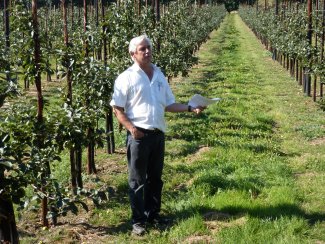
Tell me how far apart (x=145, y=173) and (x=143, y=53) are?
1.14 m

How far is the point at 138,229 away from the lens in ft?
15.2

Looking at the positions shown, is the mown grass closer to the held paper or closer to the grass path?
the grass path

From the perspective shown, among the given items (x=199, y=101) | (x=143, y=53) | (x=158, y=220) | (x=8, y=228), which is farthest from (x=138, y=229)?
(x=143, y=53)

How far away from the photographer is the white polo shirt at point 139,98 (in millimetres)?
4379

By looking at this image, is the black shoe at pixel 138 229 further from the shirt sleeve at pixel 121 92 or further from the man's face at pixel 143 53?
the man's face at pixel 143 53

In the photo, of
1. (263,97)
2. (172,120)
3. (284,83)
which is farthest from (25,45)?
(284,83)

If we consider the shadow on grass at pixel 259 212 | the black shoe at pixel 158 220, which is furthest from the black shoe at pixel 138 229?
the shadow on grass at pixel 259 212

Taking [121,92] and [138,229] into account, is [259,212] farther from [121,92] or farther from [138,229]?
[121,92]

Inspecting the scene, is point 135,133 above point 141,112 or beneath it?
beneath

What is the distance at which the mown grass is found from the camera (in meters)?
4.63

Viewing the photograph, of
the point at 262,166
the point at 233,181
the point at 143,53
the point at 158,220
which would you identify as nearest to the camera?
the point at 143,53

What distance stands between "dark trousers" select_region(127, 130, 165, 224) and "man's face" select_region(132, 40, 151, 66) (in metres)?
0.65

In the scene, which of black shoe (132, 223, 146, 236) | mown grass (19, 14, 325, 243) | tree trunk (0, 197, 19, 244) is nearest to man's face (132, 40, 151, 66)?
mown grass (19, 14, 325, 243)

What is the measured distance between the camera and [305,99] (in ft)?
40.3
